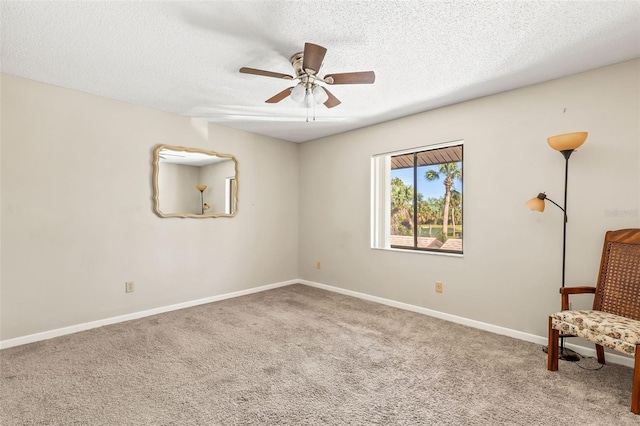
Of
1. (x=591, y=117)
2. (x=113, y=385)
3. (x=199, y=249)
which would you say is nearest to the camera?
(x=113, y=385)

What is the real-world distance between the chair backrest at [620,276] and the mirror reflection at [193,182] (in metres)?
3.94

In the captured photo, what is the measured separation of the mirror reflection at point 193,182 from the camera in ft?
11.9

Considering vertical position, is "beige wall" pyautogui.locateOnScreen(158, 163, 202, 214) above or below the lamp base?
above

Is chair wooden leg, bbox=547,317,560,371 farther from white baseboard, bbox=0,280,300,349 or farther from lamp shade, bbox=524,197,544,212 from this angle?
white baseboard, bbox=0,280,300,349

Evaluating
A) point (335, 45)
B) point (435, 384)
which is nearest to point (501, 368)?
point (435, 384)

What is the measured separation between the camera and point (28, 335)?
9.07ft

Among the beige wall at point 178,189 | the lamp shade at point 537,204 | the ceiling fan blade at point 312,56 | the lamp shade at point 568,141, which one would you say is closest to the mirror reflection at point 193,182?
the beige wall at point 178,189

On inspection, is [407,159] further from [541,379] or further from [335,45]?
[541,379]

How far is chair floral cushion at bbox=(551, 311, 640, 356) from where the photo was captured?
1.82 meters

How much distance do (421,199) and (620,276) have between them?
9.72 ft

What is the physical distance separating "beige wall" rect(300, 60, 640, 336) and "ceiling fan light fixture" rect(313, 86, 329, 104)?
165cm

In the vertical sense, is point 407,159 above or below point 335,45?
below

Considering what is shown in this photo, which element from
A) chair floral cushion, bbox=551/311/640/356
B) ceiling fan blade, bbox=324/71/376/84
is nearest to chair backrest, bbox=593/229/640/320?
chair floral cushion, bbox=551/311/640/356

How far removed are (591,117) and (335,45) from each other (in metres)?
2.19
